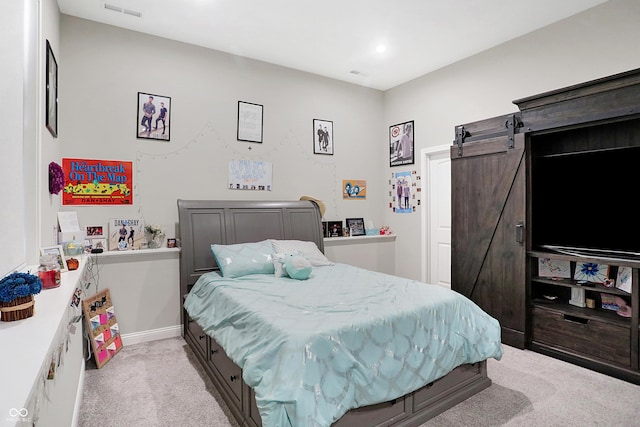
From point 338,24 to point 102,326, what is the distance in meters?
3.46

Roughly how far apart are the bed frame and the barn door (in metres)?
1.05

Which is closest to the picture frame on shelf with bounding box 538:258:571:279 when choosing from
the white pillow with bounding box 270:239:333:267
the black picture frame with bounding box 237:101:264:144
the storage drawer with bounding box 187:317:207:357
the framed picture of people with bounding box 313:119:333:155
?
the white pillow with bounding box 270:239:333:267

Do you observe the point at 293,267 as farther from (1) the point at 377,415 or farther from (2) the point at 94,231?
(2) the point at 94,231

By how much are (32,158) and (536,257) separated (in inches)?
152

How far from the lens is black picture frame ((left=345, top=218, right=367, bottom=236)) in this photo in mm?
4812

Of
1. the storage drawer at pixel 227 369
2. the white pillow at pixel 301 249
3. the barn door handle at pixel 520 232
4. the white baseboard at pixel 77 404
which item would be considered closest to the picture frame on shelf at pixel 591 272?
the barn door handle at pixel 520 232

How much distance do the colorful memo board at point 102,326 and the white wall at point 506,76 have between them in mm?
3518

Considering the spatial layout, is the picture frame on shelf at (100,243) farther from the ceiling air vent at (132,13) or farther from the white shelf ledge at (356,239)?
the white shelf ledge at (356,239)

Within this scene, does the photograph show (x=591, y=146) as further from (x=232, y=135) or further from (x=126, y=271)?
(x=126, y=271)

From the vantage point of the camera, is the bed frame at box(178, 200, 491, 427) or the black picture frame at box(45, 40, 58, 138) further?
the black picture frame at box(45, 40, 58, 138)

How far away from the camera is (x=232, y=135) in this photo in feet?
13.0

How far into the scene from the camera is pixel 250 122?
4062mm

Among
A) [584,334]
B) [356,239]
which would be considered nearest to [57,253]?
[356,239]

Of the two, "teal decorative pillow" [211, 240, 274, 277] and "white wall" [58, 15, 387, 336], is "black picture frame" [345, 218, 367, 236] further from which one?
"teal decorative pillow" [211, 240, 274, 277]
